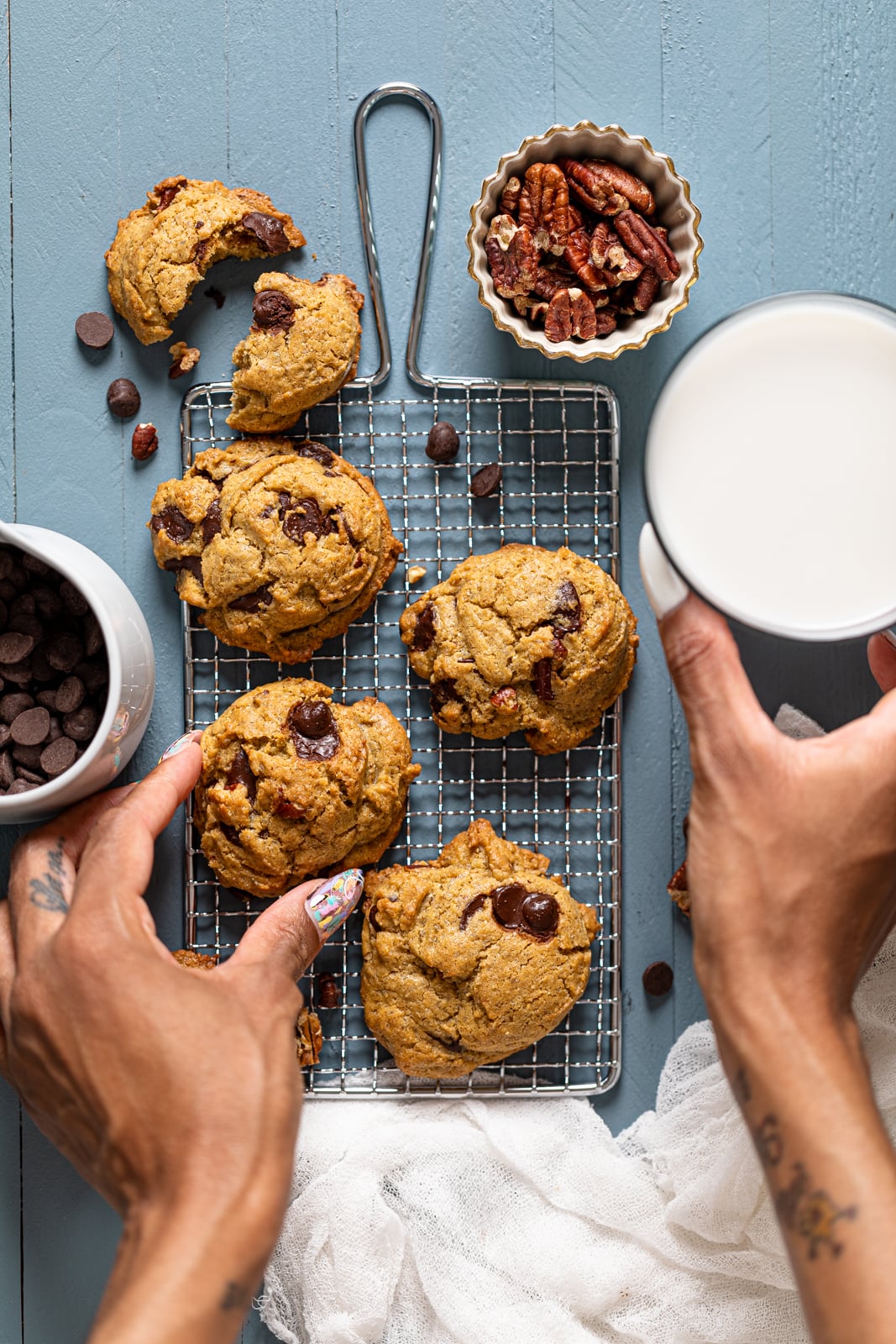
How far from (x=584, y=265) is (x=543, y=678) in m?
0.55

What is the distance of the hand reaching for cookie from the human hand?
0.51 m

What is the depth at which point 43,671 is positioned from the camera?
4.81ft

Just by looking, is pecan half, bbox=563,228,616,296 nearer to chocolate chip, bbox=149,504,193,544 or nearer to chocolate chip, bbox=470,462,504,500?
chocolate chip, bbox=470,462,504,500

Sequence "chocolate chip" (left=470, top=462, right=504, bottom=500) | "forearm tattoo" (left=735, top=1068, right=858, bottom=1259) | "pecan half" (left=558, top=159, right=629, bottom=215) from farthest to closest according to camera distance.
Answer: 1. "chocolate chip" (left=470, top=462, right=504, bottom=500)
2. "pecan half" (left=558, top=159, right=629, bottom=215)
3. "forearm tattoo" (left=735, top=1068, right=858, bottom=1259)

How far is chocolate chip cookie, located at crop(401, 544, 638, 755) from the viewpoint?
1475mm

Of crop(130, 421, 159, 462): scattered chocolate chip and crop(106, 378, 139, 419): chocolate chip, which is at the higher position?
crop(106, 378, 139, 419): chocolate chip

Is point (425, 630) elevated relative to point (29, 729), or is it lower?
elevated

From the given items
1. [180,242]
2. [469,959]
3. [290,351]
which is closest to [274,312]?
[290,351]

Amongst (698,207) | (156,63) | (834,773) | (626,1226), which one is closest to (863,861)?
(834,773)

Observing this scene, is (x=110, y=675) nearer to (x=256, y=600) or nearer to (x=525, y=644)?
(x=256, y=600)

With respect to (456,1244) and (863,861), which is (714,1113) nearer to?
(456,1244)

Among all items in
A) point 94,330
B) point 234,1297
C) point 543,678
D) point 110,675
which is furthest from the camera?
point 94,330

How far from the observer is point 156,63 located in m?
1.59

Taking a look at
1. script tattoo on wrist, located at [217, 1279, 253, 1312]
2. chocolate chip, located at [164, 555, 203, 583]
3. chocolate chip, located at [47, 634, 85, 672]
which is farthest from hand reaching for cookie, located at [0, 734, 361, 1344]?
chocolate chip, located at [164, 555, 203, 583]
